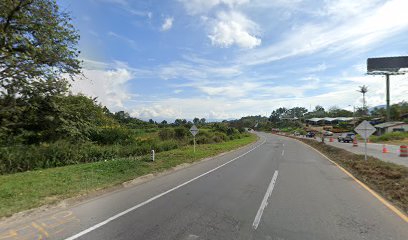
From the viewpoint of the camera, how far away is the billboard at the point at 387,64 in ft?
212

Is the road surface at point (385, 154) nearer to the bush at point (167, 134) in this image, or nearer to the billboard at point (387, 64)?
the bush at point (167, 134)

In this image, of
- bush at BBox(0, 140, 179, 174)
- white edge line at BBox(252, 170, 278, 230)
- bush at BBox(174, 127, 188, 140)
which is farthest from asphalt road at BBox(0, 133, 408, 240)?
bush at BBox(174, 127, 188, 140)

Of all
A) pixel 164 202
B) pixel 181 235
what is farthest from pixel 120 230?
pixel 164 202

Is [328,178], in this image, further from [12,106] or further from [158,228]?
[12,106]

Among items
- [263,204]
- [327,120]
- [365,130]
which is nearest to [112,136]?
[365,130]

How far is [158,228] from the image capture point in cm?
560

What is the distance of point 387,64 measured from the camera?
215 ft

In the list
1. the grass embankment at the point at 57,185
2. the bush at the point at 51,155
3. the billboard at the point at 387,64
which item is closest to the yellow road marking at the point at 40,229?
the grass embankment at the point at 57,185

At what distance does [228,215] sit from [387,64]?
240 feet

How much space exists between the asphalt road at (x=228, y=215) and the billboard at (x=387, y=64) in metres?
67.5

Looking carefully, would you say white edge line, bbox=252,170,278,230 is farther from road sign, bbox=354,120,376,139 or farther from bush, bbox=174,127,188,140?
bush, bbox=174,127,188,140

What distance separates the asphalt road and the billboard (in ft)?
221

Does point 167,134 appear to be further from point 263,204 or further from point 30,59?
point 263,204

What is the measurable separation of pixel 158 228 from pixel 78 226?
1.65 metres
